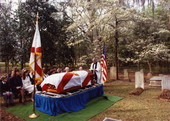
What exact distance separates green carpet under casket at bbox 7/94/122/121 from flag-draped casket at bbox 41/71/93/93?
835mm

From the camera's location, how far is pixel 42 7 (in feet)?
37.0

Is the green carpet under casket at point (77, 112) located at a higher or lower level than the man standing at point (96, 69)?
lower

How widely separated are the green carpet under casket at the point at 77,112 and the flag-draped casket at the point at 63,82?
835 mm

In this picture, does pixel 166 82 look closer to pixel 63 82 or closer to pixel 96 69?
pixel 96 69

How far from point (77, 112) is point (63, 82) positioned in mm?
1121

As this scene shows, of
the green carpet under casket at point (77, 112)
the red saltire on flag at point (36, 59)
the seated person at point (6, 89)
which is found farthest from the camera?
the seated person at point (6, 89)

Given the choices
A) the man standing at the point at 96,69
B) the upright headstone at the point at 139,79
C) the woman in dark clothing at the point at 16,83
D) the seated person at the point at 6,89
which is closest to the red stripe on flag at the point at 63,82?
the woman in dark clothing at the point at 16,83

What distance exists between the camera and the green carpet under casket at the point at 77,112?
4473 millimetres

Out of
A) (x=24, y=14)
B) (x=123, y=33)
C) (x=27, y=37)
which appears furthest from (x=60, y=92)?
(x=123, y=33)

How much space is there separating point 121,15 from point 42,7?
600 cm

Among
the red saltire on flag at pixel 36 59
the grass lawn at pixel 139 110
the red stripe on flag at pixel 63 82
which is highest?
the red saltire on flag at pixel 36 59

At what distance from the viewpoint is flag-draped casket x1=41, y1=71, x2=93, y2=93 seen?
500 centimetres

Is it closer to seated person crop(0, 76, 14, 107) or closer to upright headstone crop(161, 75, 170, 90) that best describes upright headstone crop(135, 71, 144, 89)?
upright headstone crop(161, 75, 170, 90)

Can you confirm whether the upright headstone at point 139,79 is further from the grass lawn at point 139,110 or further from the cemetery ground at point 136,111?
the cemetery ground at point 136,111
